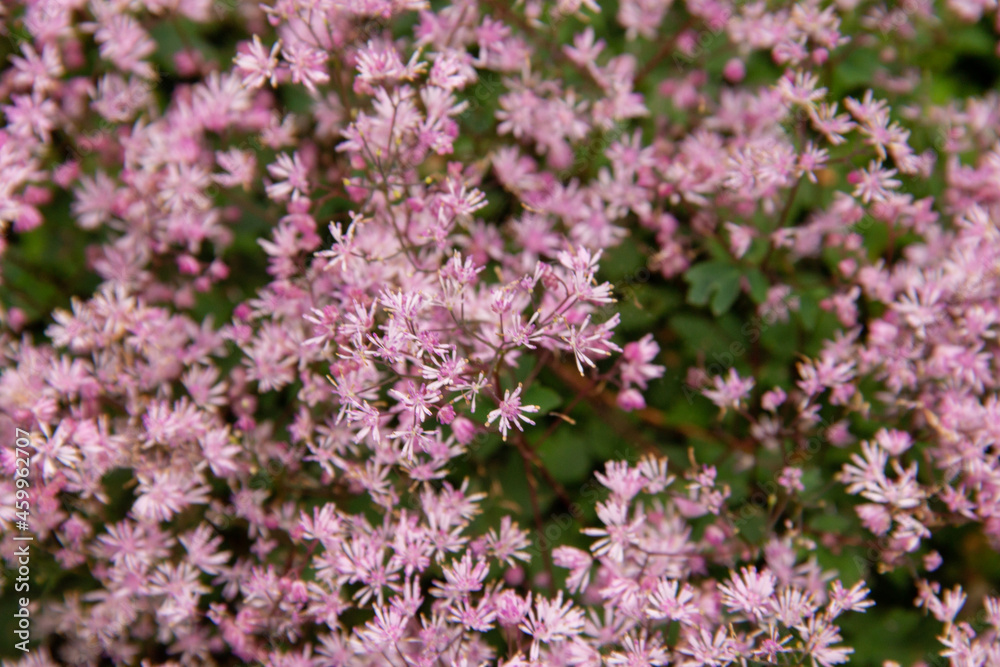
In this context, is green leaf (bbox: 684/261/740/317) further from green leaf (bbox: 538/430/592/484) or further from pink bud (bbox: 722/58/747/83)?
pink bud (bbox: 722/58/747/83)

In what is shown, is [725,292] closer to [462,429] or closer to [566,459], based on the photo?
[566,459]

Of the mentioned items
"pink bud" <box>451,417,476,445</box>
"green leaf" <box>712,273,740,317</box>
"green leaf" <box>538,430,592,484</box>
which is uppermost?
"green leaf" <box>712,273,740,317</box>

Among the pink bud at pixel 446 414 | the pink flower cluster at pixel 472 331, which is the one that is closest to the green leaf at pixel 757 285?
the pink flower cluster at pixel 472 331

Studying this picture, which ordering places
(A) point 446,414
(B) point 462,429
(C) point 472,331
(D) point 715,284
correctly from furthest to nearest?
(D) point 715,284 → (C) point 472,331 → (B) point 462,429 → (A) point 446,414

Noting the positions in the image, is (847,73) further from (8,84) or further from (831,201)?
(8,84)

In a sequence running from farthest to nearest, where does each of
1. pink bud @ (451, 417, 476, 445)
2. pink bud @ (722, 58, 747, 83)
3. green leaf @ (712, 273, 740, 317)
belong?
pink bud @ (722, 58, 747, 83) → green leaf @ (712, 273, 740, 317) → pink bud @ (451, 417, 476, 445)

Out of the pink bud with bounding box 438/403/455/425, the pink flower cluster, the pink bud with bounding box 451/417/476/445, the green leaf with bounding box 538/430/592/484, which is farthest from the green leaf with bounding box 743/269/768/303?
the pink bud with bounding box 438/403/455/425

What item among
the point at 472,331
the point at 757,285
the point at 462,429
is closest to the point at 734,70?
the point at 757,285

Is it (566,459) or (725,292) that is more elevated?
(725,292)

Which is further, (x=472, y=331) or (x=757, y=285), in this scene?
(x=757, y=285)
